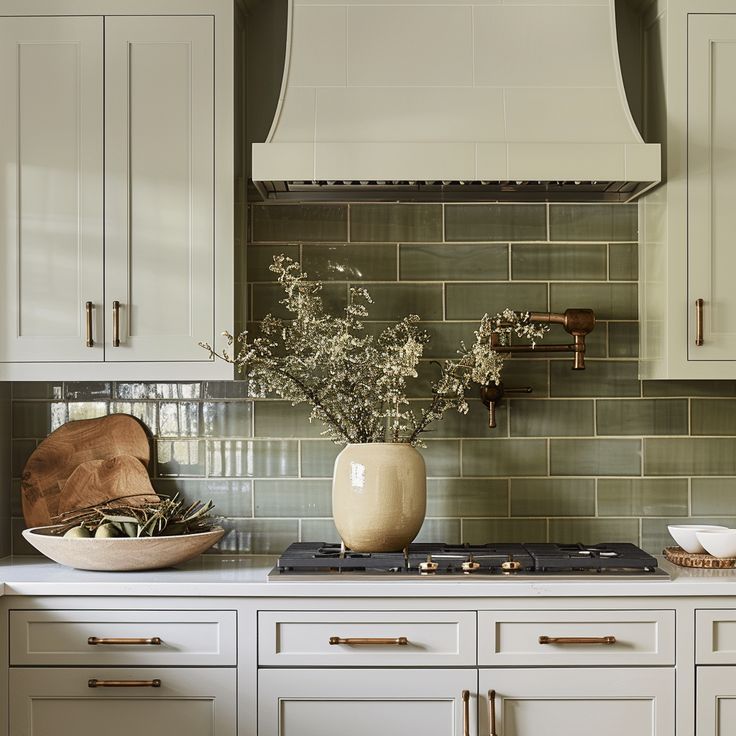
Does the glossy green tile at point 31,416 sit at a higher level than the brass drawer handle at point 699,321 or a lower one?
lower

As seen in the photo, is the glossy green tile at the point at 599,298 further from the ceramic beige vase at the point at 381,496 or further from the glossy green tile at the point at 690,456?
the ceramic beige vase at the point at 381,496

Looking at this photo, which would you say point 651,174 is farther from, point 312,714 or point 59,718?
point 59,718

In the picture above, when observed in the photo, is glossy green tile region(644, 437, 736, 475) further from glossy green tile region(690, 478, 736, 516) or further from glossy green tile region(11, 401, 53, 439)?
glossy green tile region(11, 401, 53, 439)

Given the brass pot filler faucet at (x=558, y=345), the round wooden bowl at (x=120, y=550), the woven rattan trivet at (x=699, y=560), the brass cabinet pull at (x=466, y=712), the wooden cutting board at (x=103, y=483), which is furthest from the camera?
the wooden cutting board at (x=103, y=483)

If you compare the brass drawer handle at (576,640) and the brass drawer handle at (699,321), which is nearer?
the brass drawer handle at (576,640)

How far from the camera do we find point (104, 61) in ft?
8.89

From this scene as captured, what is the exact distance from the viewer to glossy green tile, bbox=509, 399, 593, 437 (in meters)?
3.04

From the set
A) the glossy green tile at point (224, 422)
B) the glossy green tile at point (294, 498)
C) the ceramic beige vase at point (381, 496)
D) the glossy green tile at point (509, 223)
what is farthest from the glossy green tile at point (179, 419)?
the glossy green tile at point (509, 223)

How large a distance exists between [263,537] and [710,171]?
1734 mm

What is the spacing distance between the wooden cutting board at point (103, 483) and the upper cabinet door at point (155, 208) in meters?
0.47

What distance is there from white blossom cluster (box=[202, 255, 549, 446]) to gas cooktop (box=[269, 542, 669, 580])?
0.36 meters

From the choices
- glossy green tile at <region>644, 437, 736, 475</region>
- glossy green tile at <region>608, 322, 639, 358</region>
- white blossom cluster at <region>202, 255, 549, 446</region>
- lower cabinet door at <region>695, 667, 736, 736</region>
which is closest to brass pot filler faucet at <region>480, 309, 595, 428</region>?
white blossom cluster at <region>202, 255, 549, 446</region>

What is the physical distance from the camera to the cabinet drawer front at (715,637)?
2438mm

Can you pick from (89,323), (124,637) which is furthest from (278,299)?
(124,637)
